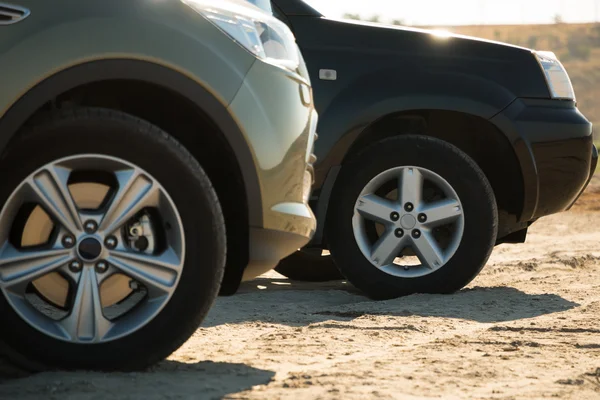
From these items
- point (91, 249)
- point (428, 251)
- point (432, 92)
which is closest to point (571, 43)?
point (432, 92)

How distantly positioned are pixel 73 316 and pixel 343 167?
3057 millimetres

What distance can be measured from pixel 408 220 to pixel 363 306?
577 mm

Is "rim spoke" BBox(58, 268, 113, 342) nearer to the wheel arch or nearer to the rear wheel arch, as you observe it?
the rear wheel arch

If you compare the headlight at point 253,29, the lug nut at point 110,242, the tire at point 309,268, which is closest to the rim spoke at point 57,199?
the lug nut at point 110,242

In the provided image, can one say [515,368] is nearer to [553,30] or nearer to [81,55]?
[81,55]

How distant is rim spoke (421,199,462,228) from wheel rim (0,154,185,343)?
288 centimetres

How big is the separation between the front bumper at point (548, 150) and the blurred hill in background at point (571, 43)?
48.5 meters

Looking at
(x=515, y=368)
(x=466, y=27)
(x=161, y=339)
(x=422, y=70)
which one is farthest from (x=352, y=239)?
(x=466, y=27)

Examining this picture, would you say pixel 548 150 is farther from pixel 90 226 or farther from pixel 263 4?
pixel 90 226

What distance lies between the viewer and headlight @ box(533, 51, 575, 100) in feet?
24.6

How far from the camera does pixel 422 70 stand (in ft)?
23.6

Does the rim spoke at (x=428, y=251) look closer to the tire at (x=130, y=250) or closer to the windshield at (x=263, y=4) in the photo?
the windshield at (x=263, y=4)

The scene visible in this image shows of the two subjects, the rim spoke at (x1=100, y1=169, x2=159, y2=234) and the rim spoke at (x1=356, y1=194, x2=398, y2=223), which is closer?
the rim spoke at (x1=100, y1=169, x2=159, y2=234)

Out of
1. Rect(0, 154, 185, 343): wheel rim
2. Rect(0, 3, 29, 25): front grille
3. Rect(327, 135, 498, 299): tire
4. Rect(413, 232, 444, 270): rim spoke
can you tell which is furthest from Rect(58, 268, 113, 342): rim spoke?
Rect(413, 232, 444, 270): rim spoke
